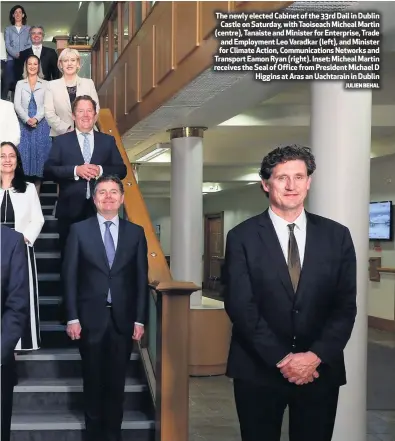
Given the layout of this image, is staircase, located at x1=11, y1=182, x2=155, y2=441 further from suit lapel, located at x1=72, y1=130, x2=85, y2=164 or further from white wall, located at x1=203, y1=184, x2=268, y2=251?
white wall, located at x1=203, y1=184, x2=268, y2=251

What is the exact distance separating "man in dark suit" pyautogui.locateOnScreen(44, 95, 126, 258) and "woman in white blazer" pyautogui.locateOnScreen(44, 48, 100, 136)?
107 cm

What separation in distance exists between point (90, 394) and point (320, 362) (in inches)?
69.0

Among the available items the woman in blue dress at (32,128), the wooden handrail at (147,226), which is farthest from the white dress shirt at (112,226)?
the woman in blue dress at (32,128)

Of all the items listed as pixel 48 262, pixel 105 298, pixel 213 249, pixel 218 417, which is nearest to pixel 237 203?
pixel 213 249

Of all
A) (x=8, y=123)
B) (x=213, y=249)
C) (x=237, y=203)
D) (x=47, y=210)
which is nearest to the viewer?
(x=8, y=123)

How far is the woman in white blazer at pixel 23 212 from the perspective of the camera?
13.4ft

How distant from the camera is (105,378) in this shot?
12.8ft

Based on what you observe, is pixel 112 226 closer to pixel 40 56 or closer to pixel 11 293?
pixel 11 293

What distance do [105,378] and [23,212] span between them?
1120 mm

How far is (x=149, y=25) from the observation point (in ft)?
25.7

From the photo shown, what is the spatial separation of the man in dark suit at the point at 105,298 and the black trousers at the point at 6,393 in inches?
19.1

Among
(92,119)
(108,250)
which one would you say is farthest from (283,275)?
(92,119)

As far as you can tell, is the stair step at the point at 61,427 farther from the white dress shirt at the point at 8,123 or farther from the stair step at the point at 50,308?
the white dress shirt at the point at 8,123

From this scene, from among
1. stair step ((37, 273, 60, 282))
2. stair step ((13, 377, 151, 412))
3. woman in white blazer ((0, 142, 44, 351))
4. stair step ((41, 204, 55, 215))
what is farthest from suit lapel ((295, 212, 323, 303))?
stair step ((41, 204, 55, 215))
